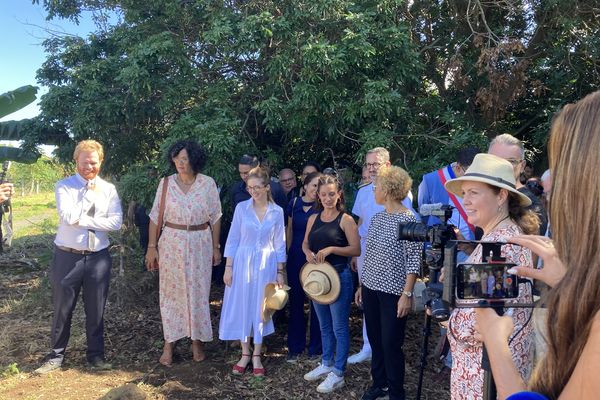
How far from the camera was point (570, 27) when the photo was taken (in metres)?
6.27

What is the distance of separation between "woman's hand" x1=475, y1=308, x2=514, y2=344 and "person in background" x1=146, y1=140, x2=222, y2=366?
391 centimetres

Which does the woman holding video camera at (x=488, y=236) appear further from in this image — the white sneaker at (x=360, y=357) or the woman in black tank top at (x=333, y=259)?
the white sneaker at (x=360, y=357)

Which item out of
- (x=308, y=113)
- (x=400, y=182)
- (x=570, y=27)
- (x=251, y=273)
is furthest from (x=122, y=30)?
(x=570, y=27)

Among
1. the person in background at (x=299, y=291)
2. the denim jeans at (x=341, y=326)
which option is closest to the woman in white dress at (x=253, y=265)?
the person in background at (x=299, y=291)

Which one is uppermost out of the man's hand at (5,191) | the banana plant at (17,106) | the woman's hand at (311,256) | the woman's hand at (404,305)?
the banana plant at (17,106)

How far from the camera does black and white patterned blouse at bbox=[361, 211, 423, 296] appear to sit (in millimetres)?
3996

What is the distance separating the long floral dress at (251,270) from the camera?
16.5 feet

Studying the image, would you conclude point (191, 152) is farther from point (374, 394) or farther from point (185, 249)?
point (374, 394)

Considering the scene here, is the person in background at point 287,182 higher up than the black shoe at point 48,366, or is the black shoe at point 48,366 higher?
the person in background at point 287,182

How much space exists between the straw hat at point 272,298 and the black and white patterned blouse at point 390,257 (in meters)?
1.09

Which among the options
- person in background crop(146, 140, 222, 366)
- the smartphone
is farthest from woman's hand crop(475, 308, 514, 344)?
person in background crop(146, 140, 222, 366)

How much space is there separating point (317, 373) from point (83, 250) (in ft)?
8.21

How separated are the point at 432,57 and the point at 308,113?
2.39m

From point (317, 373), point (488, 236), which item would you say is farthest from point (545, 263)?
point (317, 373)
